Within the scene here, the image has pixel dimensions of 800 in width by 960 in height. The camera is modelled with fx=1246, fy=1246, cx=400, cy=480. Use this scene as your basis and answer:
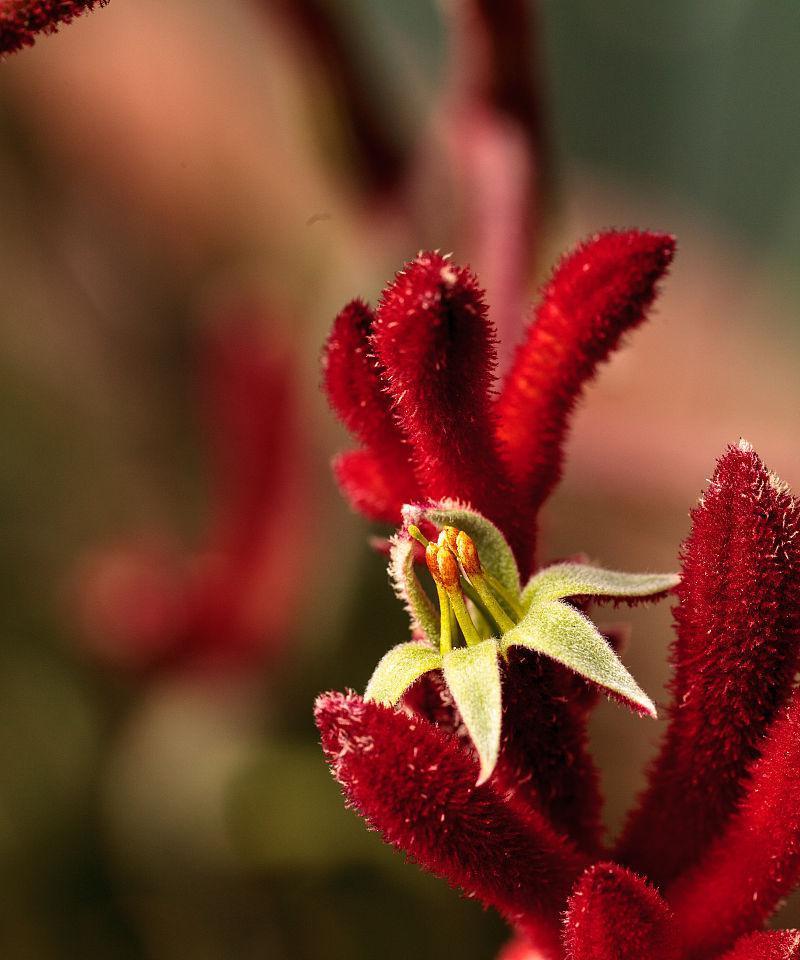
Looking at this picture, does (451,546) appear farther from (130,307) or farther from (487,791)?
(130,307)

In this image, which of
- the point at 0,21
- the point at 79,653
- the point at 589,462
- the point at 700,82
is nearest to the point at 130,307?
the point at 79,653

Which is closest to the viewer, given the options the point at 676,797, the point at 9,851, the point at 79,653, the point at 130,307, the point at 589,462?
the point at 676,797

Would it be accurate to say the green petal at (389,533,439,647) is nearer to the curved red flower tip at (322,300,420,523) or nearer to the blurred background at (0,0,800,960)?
the curved red flower tip at (322,300,420,523)

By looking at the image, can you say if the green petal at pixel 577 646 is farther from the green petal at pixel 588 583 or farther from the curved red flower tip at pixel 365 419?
the curved red flower tip at pixel 365 419

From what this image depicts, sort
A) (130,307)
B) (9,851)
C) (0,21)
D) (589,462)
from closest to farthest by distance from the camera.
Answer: (0,21)
(589,462)
(9,851)
(130,307)

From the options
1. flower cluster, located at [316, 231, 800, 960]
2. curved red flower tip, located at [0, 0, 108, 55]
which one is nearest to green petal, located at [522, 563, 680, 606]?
flower cluster, located at [316, 231, 800, 960]

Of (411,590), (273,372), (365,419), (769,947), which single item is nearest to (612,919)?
(769,947)
